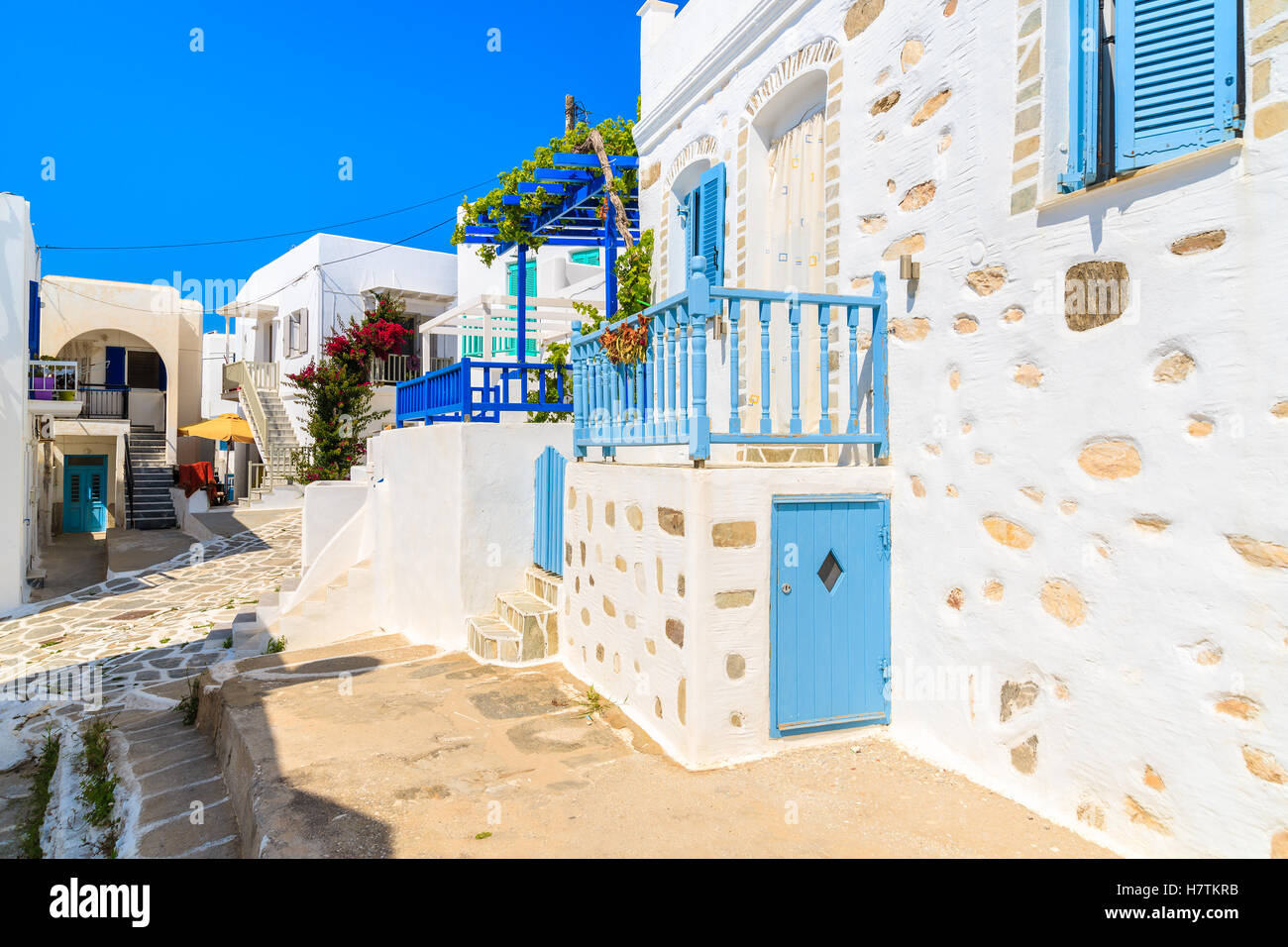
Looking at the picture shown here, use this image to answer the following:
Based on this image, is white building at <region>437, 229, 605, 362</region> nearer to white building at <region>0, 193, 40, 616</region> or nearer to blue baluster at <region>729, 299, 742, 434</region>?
blue baluster at <region>729, 299, 742, 434</region>

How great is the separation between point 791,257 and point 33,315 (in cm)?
1531

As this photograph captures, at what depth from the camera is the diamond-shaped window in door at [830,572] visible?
439 centimetres

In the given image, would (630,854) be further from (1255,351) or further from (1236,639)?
(1255,351)

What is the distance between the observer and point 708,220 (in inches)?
275

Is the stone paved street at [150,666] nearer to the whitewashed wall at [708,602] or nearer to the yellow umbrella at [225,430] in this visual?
the whitewashed wall at [708,602]

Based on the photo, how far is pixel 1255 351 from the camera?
2754 millimetres

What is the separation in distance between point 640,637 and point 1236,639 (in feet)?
9.82

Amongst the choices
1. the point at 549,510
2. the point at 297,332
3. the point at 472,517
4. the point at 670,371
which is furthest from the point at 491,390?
the point at 297,332

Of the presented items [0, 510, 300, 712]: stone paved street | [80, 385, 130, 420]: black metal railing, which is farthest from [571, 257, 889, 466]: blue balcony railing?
[80, 385, 130, 420]: black metal railing

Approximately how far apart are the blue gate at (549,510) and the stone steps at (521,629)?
0.63 ft

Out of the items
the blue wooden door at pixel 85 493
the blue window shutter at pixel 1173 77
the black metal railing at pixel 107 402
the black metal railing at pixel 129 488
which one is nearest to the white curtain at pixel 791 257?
the blue window shutter at pixel 1173 77

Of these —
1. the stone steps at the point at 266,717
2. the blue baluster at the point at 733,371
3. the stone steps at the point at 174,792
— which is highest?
the blue baluster at the point at 733,371

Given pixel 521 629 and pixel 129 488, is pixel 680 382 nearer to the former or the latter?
pixel 521 629
